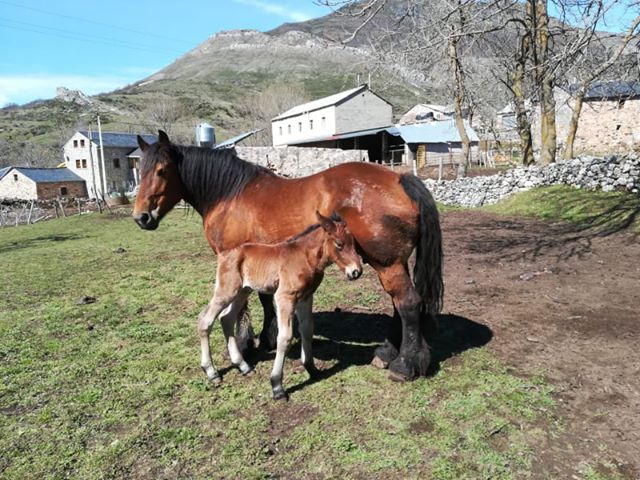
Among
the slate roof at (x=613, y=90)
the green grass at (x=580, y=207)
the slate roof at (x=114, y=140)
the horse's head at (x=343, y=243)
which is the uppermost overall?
the slate roof at (x=114, y=140)

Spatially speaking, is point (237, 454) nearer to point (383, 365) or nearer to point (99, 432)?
point (99, 432)

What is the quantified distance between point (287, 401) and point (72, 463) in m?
1.63

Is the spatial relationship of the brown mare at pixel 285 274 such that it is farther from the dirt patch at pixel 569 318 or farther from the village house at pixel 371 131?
the village house at pixel 371 131

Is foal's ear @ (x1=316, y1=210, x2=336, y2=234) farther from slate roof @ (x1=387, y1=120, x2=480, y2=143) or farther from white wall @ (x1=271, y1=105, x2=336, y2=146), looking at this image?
white wall @ (x1=271, y1=105, x2=336, y2=146)

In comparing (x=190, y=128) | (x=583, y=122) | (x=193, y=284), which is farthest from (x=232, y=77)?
(x=193, y=284)

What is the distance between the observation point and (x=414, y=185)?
3.87m

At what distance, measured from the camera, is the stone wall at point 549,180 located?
12016 mm

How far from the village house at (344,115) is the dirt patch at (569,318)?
1458 inches

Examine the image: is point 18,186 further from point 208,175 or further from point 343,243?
point 343,243

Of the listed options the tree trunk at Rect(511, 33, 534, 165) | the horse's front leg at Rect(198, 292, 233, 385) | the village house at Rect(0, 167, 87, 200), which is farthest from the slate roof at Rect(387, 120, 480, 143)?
the horse's front leg at Rect(198, 292, 233, 385)

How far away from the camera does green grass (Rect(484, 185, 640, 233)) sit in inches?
392

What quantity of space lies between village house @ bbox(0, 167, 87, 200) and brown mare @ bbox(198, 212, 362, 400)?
4573 centimetres

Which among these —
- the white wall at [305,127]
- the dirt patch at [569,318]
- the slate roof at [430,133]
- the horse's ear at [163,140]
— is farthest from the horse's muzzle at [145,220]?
the white wall at [305,127]

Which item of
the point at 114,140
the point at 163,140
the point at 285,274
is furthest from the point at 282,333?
the point at 114,140
